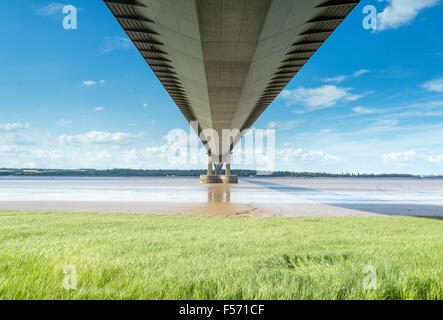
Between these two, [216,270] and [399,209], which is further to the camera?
[399,209]

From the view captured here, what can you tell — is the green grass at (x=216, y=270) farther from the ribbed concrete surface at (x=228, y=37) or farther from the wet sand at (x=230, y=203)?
the ribbed concrete surface at (x=228, y=37)

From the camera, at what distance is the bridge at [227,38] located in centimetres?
1193

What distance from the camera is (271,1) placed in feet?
36.2

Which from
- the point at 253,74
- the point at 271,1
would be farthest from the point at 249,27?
the point at 253,74

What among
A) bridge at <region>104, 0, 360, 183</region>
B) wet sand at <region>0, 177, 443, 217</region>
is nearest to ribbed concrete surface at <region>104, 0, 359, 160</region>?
bridge at <region>104, 0, 360, 183</region>

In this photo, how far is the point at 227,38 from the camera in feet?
48.0

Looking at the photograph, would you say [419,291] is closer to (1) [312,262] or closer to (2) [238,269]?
(1) [312,262]

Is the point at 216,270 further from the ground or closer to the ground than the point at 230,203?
further from the ground

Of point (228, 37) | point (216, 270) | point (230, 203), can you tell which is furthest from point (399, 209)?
point (216, 270)

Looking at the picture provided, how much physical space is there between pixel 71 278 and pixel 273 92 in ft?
84.4

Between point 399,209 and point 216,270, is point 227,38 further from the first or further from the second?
point 399,209

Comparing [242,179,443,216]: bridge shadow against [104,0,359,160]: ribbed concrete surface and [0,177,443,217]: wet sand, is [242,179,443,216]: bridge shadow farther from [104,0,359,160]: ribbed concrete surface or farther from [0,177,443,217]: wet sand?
[104,0,359,160]: ribbed concrete surface

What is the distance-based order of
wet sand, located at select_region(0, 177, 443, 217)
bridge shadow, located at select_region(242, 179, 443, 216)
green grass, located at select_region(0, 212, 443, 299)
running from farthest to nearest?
1. wet sand, located at select_region(0, 177, 443, 217)
2. bridge shadow, located at select_region(242, 179, 443, 216)
3. green grass, located at select_region(0, 212, 443, 299)

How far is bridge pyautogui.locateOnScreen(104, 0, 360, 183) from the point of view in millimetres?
11930
